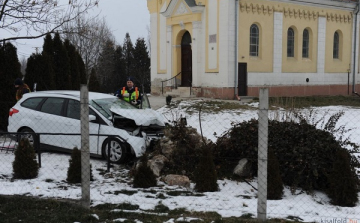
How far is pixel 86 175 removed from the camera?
620cm

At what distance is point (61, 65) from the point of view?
16391 millimetres

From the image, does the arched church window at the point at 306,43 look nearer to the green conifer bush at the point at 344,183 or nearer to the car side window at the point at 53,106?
the car side window at the point at 53,106

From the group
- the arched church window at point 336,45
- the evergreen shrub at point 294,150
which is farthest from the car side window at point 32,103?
the arched church window at point 336,45

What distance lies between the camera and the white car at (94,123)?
29.9 ft

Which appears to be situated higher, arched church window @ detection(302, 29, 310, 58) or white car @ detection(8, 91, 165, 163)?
arched church window @ detection(302, 29, 310, 58)

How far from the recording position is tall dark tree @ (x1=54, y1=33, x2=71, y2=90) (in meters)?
16.3

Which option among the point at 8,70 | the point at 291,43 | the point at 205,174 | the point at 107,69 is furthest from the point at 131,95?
the point at 107,69

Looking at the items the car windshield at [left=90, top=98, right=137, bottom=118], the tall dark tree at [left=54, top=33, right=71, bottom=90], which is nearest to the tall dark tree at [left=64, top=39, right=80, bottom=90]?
the tall dark tree at [left=54, top=33, right=71, bottom=90]

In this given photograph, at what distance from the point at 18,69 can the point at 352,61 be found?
2330cm

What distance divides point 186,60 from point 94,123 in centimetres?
1676

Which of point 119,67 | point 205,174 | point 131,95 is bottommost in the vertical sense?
point 205,174

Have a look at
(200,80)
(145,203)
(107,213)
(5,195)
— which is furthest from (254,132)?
(200,80)

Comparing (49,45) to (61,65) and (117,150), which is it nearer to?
(61,65)

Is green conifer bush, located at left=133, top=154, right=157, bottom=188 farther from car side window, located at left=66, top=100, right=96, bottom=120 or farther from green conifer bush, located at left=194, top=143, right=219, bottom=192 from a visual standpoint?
car side window, located at left=66, top=100, right=96, bottom=120
